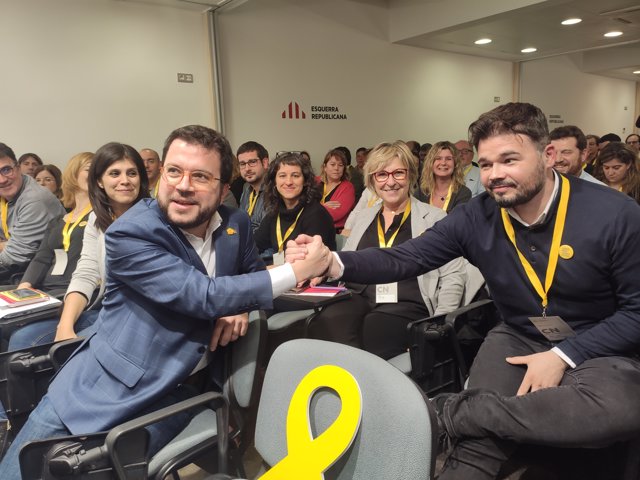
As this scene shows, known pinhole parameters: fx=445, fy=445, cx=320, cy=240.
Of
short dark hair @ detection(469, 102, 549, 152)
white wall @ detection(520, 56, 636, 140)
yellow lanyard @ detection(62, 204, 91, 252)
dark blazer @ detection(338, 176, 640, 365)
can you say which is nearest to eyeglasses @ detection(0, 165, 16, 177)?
yellow lanyard @ detection(62, 204, 91, 252)

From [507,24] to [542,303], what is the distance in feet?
23.5

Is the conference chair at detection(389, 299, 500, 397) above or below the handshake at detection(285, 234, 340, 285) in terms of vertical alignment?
below

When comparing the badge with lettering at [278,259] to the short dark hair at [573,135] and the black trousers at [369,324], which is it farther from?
the short dark hair at [573,135]

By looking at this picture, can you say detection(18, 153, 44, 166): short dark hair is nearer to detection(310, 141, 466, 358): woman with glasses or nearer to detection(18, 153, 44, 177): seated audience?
detection(18, 153, 44, 177): seated audience

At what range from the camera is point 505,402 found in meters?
1.39

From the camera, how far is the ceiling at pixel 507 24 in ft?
20.2

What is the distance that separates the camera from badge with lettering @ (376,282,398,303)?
7.98 ft

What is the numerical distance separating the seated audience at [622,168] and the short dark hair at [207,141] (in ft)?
10.7

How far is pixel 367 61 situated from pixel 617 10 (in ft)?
13.0

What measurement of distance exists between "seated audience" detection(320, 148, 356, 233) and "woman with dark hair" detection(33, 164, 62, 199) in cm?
293

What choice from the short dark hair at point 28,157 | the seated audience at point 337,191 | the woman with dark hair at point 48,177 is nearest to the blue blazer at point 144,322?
the seated audience at point 337,191

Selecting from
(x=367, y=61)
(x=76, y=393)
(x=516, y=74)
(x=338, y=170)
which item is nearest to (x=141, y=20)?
(x=338, y=170)

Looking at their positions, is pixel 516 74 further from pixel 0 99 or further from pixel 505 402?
pixel 505 402

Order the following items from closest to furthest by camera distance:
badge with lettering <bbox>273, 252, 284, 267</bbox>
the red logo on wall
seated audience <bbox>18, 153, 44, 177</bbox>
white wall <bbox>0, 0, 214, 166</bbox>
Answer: badge with lettering <bbox>273, 252, 284, 267</bbox>, seated audience <bbox>18, 153, 44, 177</bbox>, white wall <bbox>0, 0, 214, 166</bbox>, the red logo on wall
